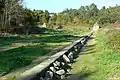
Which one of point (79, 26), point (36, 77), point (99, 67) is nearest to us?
point (36, 77)

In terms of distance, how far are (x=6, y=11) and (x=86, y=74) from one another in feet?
136

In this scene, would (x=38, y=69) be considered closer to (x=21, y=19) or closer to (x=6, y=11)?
(x=6, y=11)

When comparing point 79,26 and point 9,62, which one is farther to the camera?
point 79,26

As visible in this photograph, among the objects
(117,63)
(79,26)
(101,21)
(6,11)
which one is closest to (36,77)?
(117,63)

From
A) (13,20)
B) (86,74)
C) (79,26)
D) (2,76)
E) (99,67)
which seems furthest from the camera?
(79,26)

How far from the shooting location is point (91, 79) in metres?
15.2

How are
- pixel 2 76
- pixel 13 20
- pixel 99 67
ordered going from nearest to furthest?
1. pixel 2 76
2. pixel 99 67
3. pixel 13 20

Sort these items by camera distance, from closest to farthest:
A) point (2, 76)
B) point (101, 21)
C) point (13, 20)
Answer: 1. point (2, 76)
2. point (13, 20)
3. point (101, 21)

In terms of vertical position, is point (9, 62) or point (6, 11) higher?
point (6, 11)

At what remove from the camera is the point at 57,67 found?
17.7m

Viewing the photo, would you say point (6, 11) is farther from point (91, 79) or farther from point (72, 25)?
point (72, 25)

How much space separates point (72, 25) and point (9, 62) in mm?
103693

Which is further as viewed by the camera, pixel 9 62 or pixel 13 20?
pixel 13 20

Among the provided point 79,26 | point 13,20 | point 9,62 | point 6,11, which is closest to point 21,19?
point 13,20
